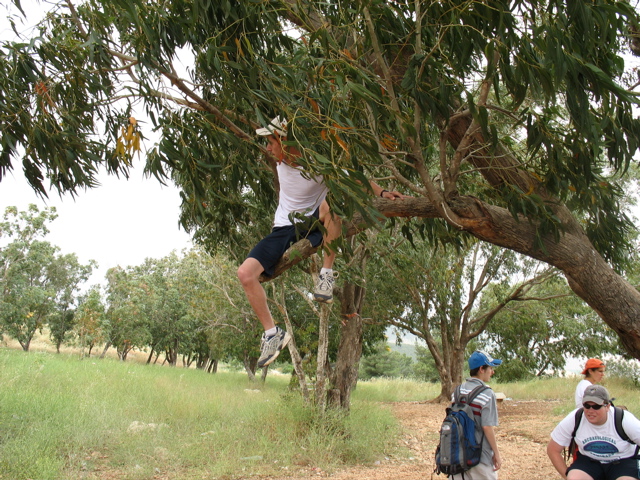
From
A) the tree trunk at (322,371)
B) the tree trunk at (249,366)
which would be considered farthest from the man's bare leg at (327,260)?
the tree trunk at (249,366)

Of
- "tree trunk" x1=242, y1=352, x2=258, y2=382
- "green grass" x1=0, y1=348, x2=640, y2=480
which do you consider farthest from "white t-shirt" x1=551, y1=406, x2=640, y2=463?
"tree trunk" x1=242, y1=352, x2=258, y2=382

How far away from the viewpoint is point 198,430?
28.9 feet

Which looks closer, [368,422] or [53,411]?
[53,411]

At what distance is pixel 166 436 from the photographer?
8070 millimetres

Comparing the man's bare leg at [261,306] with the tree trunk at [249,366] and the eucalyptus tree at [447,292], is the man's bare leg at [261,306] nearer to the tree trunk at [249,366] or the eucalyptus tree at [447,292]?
the eucalyptus tree at [447,292]

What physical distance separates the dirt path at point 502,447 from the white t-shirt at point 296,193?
107 inches

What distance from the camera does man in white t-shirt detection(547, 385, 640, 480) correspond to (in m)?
3.21

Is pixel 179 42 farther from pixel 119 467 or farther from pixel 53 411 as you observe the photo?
pixel 53 411

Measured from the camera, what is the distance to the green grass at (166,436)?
21.6 ft

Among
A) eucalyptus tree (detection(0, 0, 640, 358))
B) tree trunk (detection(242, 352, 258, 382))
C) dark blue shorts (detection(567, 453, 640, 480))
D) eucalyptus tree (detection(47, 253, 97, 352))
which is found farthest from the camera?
eucalyptus tree (detection(47, 253, 97, 352))

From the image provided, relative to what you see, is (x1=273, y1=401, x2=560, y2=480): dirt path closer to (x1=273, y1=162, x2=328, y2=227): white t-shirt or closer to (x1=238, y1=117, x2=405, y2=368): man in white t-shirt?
(x1=238, y1=117, x2=405, y2=368): man in white t-shirt

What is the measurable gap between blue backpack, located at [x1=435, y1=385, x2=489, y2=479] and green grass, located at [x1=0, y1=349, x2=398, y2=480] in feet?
13.0

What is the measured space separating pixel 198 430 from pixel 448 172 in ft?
22.7

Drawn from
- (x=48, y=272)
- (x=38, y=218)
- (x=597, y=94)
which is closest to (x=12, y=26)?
(x=597, y=94)
